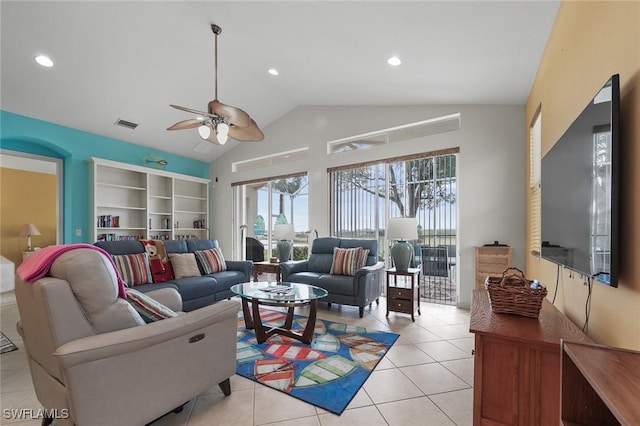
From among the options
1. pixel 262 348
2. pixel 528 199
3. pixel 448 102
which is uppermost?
pixel 448 102

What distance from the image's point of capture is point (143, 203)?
6027 millimetres

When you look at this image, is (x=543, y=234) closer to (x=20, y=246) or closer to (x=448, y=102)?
(x=448, y=102)

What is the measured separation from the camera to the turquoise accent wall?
14.8 feet

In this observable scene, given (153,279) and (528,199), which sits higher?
(528,199)

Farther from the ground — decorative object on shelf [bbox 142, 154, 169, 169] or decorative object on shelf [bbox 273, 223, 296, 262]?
decorative object on shelf [bbox 142, 154, 169, 169]

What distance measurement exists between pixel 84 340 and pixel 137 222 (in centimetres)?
532

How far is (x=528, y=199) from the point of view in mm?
3615

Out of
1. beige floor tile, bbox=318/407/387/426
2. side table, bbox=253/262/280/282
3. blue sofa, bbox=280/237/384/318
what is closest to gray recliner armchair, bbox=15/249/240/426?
beige floor tile, bbox=318/407/387/426

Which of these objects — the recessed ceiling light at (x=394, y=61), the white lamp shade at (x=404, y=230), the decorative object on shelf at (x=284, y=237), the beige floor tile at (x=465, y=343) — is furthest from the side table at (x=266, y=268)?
the recessed ceiling light at (x=394, y=61)

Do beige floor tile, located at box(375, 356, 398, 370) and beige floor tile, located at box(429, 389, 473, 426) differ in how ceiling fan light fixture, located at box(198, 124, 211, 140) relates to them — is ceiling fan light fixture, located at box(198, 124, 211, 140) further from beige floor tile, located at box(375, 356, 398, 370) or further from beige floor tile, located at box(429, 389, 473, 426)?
beige floor tile, located at box(429, 389, 473, 426)

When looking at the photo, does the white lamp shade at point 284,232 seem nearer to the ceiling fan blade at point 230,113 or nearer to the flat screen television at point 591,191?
the ceiling fan blade at point 230,113

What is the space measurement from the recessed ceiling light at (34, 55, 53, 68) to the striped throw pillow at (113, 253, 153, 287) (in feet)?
8.51

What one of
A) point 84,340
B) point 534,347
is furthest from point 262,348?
point 534,347

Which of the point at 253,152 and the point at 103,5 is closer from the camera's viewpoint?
the point at 103,5
